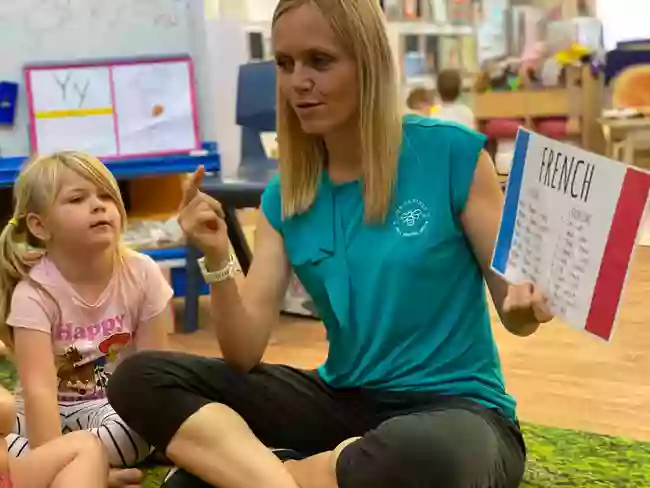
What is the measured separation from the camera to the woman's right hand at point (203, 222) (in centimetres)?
106

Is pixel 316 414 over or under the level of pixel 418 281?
under

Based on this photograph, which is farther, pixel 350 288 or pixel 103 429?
pixel 103 429

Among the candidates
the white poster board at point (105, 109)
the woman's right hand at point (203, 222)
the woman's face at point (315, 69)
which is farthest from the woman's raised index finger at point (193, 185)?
the white poster board at point (105, 109)

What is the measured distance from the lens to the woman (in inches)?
41.9

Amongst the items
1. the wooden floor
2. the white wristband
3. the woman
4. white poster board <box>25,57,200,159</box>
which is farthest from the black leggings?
white poster board <box>25,57,200,159</box>

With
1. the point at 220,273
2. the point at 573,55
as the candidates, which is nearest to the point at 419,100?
the point at 573,55

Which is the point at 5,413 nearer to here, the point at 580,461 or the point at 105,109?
the point at 580,461

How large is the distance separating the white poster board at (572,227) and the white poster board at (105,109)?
162 centimetres

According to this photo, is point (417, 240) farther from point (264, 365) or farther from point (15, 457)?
point (15, 457)

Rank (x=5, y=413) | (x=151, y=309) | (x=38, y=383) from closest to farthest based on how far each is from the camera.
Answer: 1. (x=5, y=413)
2. (x=38, y=383)
3. (x=151, y=309)

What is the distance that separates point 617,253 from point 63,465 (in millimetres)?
726

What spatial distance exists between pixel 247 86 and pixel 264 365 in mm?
1534

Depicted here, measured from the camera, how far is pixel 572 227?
2.85 feet

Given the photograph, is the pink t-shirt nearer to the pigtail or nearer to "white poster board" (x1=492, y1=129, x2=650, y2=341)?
the pigtail
